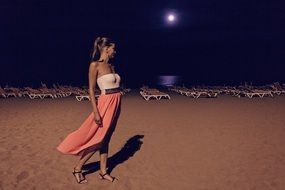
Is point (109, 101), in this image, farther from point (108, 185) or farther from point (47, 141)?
point (47, 141)

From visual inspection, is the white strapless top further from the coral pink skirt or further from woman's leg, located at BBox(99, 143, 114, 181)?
woman's leg, located at BBox(99, 143, 114, 181)

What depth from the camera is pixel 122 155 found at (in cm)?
627

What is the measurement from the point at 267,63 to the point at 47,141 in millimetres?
74316

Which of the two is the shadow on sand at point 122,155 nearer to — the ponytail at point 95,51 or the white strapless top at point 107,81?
the white strapless top at point 107,81

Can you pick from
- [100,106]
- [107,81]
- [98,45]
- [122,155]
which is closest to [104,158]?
[100,106]

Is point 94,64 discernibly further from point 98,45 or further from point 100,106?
point 100,106

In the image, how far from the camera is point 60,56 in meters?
89.9

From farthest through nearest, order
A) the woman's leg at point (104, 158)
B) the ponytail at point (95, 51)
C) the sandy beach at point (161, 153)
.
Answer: the sandy beach at point (161, 153) → the woman's leg at point (104, 158) → the ponytail at point (95, 51)

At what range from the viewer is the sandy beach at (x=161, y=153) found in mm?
4715

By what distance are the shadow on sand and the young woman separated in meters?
1.03

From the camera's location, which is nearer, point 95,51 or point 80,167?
point 95,51

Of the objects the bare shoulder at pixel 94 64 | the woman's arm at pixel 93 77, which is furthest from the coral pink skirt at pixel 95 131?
the bare shoulder at pixel 94 64

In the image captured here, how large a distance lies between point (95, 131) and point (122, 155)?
83.1 inches

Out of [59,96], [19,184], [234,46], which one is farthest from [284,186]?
[234,46]
